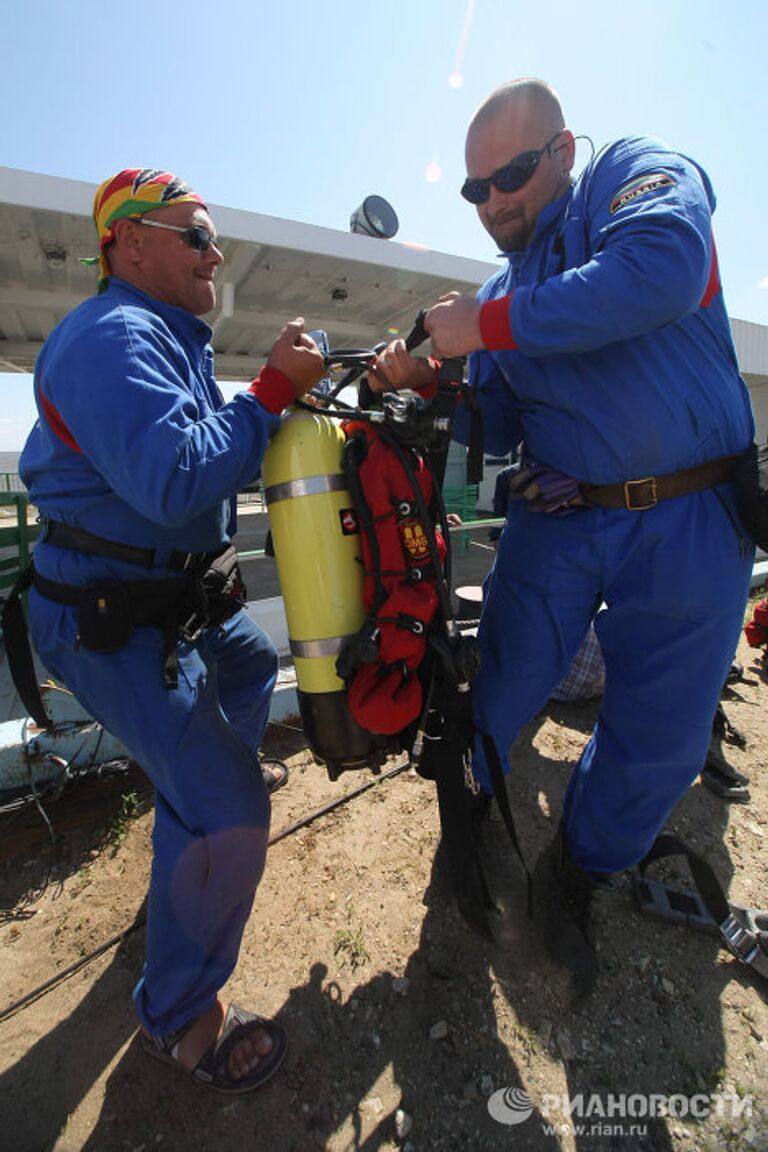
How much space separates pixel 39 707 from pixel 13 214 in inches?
170

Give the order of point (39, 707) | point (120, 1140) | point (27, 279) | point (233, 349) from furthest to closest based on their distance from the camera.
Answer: point (233, 349) → point (27, 279) → point (39, 707) → point (120, 1140)

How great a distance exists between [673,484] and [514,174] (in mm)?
1058

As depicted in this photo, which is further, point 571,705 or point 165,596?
point 571,705

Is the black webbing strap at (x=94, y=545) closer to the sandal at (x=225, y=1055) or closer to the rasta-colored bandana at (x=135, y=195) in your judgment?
the rasta-colored bandana at (x=135, y=195)

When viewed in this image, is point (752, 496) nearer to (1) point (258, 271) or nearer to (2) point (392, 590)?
(2) point (392, 590)

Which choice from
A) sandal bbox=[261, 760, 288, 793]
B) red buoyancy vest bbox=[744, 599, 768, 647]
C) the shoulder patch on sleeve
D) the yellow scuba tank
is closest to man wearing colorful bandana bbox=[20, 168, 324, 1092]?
the yellow scuba tank

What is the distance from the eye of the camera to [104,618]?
4.48 ft

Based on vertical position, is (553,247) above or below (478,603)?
above

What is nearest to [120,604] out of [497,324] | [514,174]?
[497,324]

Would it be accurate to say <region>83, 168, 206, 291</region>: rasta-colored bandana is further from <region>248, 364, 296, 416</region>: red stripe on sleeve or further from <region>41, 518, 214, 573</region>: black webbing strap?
<region>41, 518, 214, 573</region>: black webbing strap

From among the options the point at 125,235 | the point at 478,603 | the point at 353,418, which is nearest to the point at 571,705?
the point at 478,603

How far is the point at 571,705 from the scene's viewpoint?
3.40 metres

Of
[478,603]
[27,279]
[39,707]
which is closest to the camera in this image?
[39,707]

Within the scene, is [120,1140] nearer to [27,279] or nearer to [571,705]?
[571,705]
